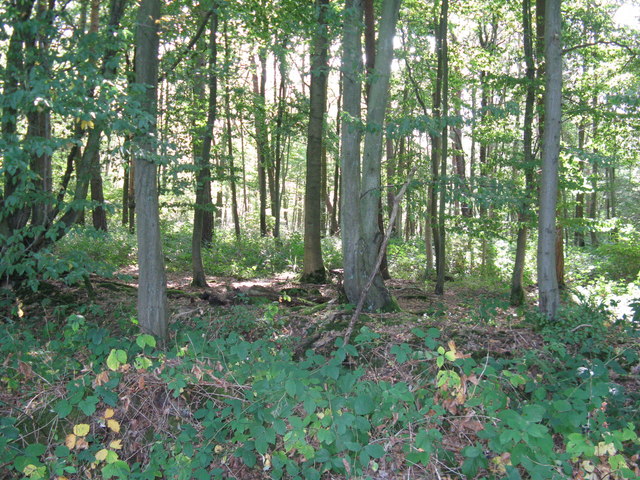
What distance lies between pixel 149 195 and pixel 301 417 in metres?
3.10

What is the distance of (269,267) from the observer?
13.8 m

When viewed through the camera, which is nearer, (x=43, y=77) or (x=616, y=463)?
(x=616, y=463)

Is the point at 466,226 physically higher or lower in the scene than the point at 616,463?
higher

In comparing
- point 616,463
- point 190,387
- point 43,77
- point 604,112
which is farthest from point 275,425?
point 604,112

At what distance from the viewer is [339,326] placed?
5.80 metres

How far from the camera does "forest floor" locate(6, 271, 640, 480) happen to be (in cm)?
338

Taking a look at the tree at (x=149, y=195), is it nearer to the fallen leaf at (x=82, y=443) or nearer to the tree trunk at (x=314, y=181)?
the fallen leaf at (x=82, y=443)

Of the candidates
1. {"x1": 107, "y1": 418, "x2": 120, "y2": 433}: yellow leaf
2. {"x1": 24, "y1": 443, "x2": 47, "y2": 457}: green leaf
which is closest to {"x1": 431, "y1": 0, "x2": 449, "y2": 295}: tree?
{"x1": 107, "y1": 418, "x2": 120, "y2": 433}: yellow leaf

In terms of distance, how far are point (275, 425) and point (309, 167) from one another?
830 centimetres

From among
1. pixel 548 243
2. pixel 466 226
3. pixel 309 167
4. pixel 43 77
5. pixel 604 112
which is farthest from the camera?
pixel 309 167

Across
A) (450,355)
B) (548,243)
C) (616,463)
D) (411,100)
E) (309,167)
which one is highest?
(411,100)

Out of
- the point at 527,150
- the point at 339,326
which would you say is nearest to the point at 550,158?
the point at 527,150

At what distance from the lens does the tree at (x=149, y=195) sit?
16.4 feet

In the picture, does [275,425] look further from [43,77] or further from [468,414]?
[43,77]
